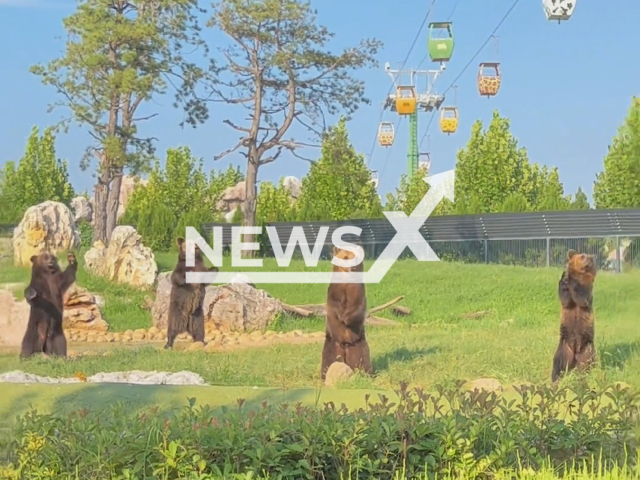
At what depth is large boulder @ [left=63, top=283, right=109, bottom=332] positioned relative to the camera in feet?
27.8

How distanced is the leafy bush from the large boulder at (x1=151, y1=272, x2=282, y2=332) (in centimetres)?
441

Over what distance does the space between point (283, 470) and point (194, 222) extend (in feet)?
14.9

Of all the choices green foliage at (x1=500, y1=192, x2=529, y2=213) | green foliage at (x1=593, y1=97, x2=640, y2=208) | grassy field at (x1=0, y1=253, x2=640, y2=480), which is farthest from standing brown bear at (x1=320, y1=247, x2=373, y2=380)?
green foliage at (x1=593, y1=97, x2=640, y2=208)

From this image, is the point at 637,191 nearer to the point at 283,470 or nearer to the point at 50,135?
the point at 50,135

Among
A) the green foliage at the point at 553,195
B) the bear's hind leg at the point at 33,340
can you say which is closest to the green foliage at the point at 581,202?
the green foliage at the point at 553,195

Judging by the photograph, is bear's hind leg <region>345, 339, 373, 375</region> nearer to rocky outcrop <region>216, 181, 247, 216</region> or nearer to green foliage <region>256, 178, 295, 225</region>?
green foliage <region>256, 178, 295, 225</region>

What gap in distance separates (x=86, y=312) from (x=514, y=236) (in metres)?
3.62

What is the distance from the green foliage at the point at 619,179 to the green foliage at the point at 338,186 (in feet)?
5.89

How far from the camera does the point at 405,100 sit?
7.25 meters

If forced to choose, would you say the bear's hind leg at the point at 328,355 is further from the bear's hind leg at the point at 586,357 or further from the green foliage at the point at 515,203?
the green foliage at the point at 515,203

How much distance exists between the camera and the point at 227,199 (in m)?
7.84

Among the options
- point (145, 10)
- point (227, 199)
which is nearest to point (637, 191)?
point (227, 199)

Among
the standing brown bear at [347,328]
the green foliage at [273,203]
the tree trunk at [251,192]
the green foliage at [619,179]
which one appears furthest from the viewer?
the green foliage at [273,203]

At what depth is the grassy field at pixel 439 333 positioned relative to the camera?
271 inches
